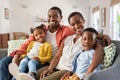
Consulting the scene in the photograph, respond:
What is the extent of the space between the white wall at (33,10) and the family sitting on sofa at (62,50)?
709 cm

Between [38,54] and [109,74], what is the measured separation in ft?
2.87

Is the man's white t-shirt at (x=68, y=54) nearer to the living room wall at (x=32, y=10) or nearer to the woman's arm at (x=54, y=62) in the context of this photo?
the woman's arm at (x=54, y=62)

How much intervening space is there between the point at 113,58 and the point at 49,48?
0.71m

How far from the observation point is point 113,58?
6.95ft

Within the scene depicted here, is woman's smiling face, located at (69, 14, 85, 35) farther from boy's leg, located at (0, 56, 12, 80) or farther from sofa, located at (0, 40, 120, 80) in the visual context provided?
boy's leg, located at (0, 56, 12, 80)

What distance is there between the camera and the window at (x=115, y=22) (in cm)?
597

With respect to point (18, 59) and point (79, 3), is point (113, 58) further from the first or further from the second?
point (79, 3)

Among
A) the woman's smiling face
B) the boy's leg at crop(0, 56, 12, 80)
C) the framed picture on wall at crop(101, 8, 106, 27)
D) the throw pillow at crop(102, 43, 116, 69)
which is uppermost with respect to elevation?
the framed picture on wall at crop(101, 8, 106, 27)

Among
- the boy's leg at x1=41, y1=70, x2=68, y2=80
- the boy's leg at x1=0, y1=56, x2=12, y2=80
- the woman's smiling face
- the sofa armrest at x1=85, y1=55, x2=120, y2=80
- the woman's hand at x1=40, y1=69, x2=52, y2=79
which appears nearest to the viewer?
the sofa armrest at x1=85, y1=55, x2=120, y2=80

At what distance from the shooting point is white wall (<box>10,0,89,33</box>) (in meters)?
9.59

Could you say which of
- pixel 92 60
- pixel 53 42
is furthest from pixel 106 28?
pixel 92 60

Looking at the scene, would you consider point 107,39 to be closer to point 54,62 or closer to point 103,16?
point 54,62

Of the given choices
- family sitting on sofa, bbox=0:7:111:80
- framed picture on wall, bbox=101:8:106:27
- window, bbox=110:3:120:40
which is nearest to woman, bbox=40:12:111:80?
family sitting on sofa, bbox=0:7:111:80

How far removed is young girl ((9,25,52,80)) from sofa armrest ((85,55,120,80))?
72cm
